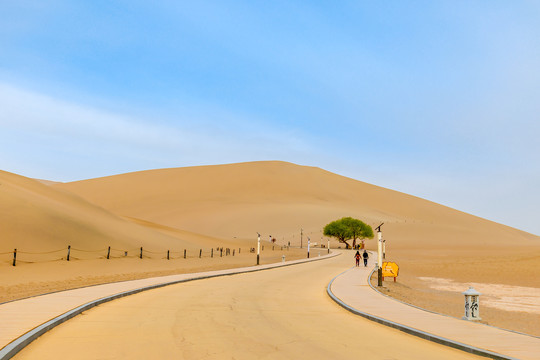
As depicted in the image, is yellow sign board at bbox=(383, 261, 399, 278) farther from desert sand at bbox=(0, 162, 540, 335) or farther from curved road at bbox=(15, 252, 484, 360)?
curved road at bbox=(15, 252, 484, 360)

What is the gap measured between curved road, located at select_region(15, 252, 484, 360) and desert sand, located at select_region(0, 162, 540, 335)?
7.39 m

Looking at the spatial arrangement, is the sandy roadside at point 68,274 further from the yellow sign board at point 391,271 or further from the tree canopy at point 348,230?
the tree canopy at point 348,230

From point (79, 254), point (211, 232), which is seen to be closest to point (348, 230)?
point (211, 232)

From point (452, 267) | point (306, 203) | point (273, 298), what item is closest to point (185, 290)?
point (273, 298)

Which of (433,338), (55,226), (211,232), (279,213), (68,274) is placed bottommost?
(68,274)

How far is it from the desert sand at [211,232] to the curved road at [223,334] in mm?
7391

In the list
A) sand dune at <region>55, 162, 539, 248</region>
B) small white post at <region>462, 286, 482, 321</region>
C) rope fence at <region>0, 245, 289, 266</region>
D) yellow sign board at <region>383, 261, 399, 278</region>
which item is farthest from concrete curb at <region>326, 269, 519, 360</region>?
sand dune at <region>55, 162, 539, 248</region>

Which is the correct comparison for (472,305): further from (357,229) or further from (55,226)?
(357,229)

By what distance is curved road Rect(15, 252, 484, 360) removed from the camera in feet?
28.6

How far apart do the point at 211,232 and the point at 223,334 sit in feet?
448

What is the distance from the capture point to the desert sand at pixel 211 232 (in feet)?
104

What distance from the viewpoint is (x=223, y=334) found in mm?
10484

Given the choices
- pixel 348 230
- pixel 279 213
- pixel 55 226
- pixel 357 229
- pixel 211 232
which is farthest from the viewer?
pixel 279 213

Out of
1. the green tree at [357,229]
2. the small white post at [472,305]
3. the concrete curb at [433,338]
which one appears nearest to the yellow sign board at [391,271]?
the concrete curb at [433,338]
